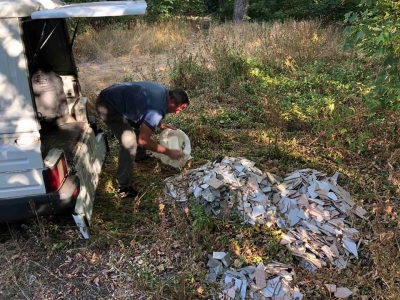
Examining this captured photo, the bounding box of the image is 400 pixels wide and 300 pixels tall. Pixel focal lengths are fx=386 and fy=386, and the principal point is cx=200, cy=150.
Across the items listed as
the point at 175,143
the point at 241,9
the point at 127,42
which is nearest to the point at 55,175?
the point at 175,143

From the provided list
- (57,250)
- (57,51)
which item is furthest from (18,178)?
(57,51)

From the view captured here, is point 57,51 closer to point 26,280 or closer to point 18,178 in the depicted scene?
point 18,178

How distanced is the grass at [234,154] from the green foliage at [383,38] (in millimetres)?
523

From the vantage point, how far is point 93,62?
11039 millimetres

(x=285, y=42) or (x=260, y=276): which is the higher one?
(x=285, y=42)

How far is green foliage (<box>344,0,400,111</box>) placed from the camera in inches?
140

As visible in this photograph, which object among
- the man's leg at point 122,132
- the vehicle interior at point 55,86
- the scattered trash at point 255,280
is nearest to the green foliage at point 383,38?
the scattered trash at point 255,280

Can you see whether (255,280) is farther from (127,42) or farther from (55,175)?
(127,42)

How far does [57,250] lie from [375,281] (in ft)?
8.63

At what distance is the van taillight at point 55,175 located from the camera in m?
3.04

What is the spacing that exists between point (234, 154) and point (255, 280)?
2313 millimetres

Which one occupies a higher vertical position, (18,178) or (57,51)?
(57,51)

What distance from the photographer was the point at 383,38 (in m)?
3.37

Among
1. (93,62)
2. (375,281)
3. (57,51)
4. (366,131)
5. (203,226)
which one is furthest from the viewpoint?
(93,62)
